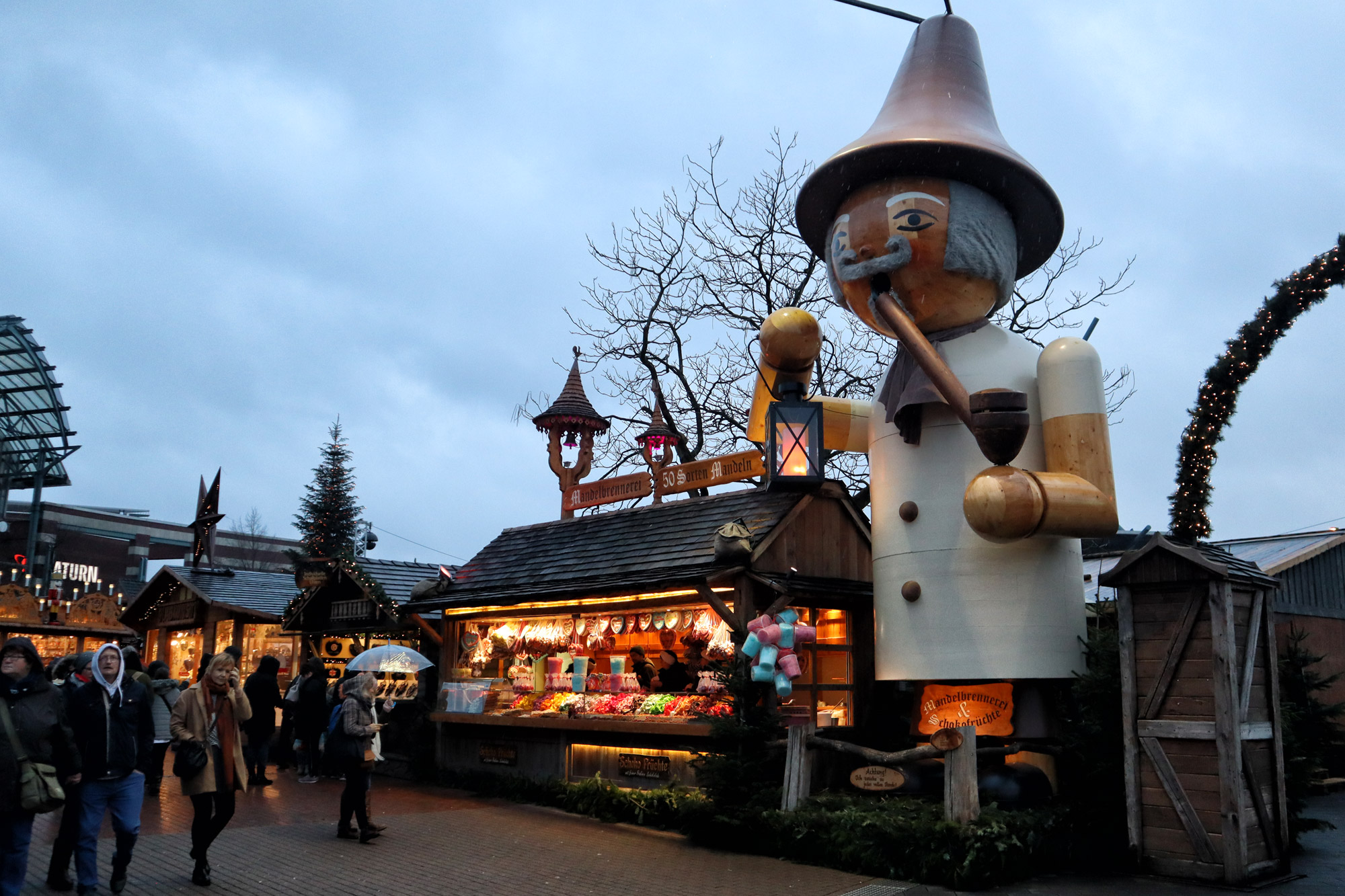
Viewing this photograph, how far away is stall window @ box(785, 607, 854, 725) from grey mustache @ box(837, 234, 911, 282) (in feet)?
13.4

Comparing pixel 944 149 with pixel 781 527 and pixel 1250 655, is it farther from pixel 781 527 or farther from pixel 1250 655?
pixel 1250 655

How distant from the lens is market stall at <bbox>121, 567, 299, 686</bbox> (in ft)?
71.6

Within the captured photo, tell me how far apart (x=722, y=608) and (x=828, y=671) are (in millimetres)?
1968

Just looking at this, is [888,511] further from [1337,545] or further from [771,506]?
[1337,545]

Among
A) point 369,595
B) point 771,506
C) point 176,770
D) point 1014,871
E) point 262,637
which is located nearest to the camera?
point 176,770

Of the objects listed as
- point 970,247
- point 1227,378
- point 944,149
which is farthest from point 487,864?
point 1227,378

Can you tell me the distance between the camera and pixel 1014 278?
10.6 metres

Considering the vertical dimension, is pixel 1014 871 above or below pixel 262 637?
below

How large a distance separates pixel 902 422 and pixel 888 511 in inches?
37.3

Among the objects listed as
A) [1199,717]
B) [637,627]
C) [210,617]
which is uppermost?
[210,617]

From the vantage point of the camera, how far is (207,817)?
8109 millimetres

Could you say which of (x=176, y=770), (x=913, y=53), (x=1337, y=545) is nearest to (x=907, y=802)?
(x=176, y=770)

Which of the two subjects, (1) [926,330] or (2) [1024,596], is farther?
(1) [926,330]

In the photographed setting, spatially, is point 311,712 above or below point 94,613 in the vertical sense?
below
